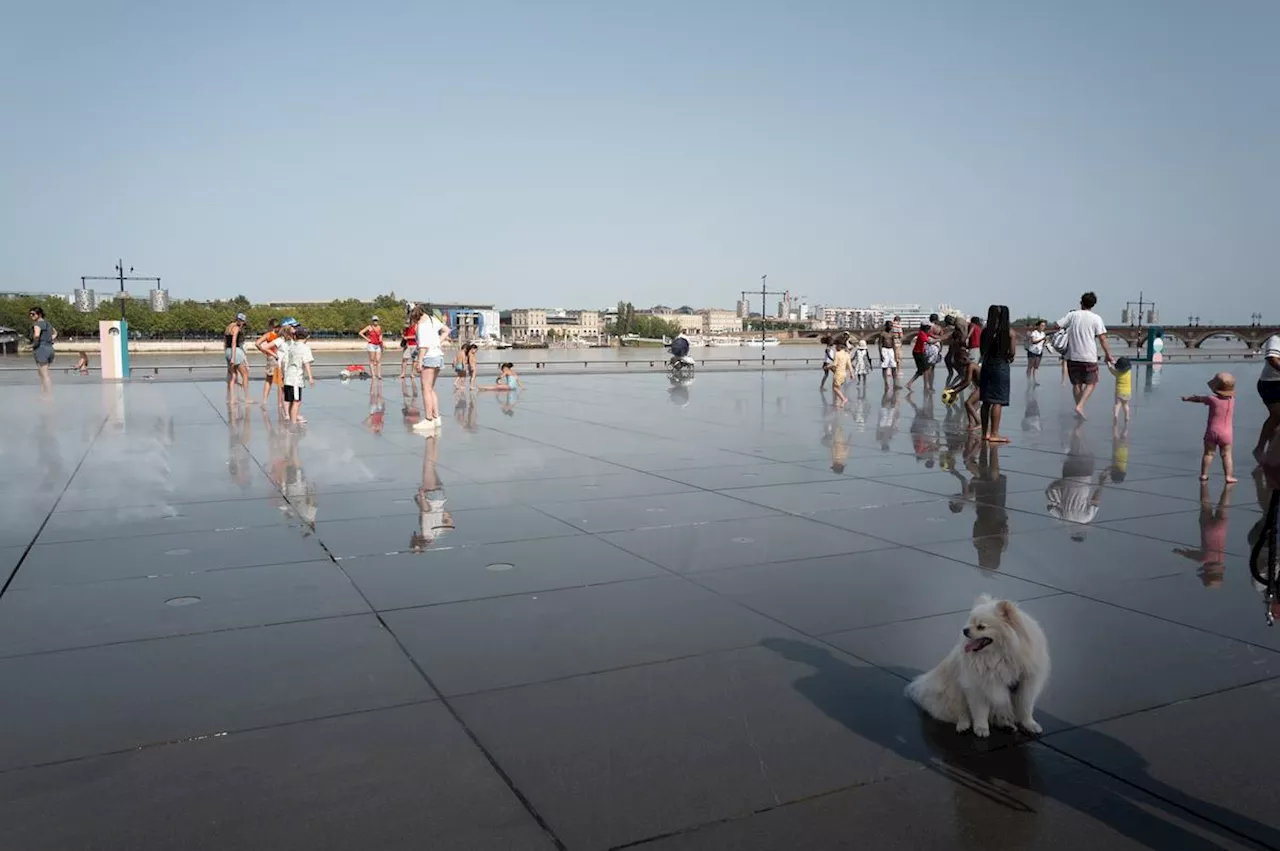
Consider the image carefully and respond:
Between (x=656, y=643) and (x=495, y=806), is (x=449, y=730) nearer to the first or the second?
(x=495, y=806)

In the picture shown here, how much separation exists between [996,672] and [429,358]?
11.5 metres

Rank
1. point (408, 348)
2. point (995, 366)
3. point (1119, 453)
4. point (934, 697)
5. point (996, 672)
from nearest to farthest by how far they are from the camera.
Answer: point (996, 672)
point (934, 697)
point (1119, 453)
point (995, 366)
point (408, 348)

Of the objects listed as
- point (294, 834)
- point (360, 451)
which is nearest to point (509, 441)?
point (360, 451)

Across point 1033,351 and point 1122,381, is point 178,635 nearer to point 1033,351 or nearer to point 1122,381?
point 1122,381

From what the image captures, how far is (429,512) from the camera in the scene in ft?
25.6

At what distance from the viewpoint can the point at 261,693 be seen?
406cm

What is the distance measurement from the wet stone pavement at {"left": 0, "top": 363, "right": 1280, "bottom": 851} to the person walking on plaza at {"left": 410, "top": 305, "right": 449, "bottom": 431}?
375 centimetres

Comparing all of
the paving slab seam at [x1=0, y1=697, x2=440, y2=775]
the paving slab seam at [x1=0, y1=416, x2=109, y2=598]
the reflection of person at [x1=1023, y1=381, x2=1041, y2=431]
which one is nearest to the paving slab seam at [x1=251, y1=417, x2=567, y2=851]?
the paving slab seam at [x1=0, y1=697, x2=440, y2=775]

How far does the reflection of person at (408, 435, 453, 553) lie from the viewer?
269 inches

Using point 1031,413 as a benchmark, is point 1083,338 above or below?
above

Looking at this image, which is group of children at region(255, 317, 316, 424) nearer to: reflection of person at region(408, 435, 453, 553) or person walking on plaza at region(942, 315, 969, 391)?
reflection of person at region(408, 435, 453, 553)

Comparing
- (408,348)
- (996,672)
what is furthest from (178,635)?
(408,348)

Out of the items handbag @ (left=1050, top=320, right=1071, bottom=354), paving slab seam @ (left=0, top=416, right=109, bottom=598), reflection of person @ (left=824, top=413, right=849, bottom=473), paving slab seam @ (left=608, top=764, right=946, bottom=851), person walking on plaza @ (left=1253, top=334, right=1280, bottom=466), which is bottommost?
paving slab seam @ (left=608, top=764, right=946, bottom=851)

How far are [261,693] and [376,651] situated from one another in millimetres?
612
